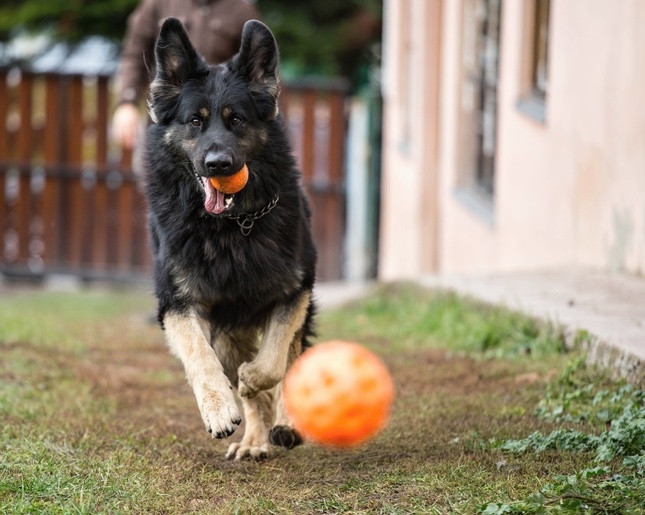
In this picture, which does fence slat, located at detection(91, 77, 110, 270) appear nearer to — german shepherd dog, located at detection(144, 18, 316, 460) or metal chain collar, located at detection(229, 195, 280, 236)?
german shepherd dog, located at detection(144, 18, 316, 460)

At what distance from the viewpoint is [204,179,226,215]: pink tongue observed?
4414mm

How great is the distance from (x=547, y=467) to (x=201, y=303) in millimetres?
1587

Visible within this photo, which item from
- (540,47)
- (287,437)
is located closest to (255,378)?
(287,437)

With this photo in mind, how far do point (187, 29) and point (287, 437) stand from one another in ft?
14.2

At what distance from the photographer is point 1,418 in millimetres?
4582

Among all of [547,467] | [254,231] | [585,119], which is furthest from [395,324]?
[547,467]

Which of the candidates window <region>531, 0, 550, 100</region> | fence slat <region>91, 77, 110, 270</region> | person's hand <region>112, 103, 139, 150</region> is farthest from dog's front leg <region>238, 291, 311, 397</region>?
fence slat <region>91, 77, 110, 270</region>

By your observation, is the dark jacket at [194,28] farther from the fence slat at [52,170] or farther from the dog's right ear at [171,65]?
the fence slat at [52,170]

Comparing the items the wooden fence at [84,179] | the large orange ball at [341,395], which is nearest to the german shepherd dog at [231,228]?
the large orange ball at [341,395]

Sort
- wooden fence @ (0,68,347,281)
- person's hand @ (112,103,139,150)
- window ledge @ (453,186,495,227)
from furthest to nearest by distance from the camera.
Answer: wooden fence @ (0,68,347,281) → window ledge @ (453,186,495,227) → person's hand @ (112,103,139,150)

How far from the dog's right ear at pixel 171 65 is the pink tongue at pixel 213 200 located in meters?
0.45

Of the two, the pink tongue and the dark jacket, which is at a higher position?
the dark jacket

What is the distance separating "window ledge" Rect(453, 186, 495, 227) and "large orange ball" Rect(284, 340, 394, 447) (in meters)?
6.01

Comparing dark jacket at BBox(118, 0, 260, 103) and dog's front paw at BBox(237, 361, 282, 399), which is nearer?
dog's front paw at BBox(237, 361, 282, 399)
